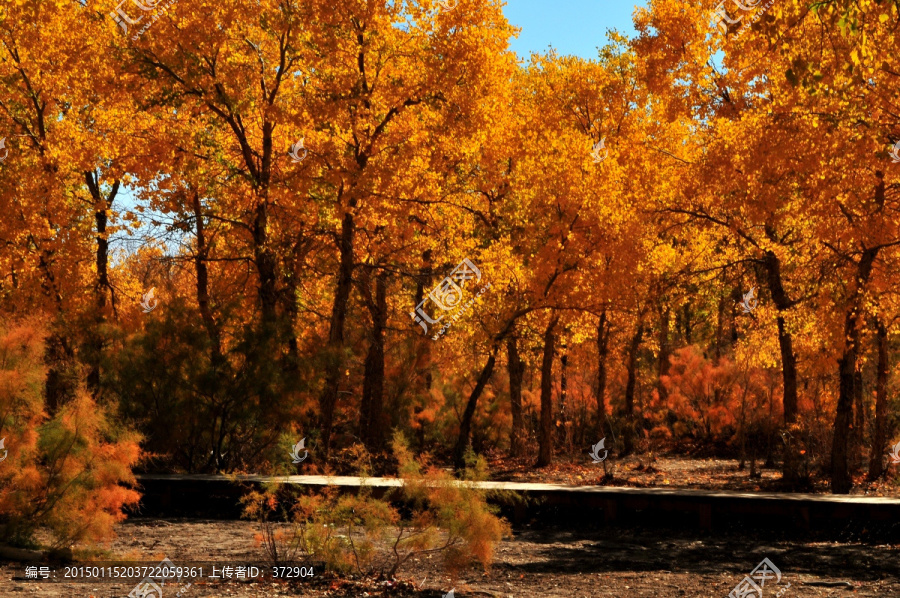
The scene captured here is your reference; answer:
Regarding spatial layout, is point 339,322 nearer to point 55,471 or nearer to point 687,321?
point 55,471

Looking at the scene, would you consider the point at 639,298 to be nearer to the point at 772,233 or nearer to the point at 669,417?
the point at 772,233

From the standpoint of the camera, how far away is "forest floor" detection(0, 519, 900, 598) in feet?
24.3

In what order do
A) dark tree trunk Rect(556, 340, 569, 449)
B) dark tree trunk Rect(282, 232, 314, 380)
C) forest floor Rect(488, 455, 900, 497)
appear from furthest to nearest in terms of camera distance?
dark tree trunk Rect(556, 340, 569, 449) → forest floor Rect(488, 455, 900, 497) → dark tree trunk Rect(282, 232, 314, 380)

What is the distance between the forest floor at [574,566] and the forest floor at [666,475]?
3596 mm

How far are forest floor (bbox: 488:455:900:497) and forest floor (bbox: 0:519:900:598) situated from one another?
11.8 feet

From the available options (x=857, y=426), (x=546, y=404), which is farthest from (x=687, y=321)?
(x=857, y=426)

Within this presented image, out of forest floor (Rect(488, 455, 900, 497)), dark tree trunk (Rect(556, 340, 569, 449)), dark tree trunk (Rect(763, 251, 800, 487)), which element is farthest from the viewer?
dark tree trunk (Rect(556, 340, 569, 449))

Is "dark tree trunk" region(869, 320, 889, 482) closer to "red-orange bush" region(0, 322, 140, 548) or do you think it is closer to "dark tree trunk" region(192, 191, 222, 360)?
"dark tree trunk" region(192, 191, 222, 360)

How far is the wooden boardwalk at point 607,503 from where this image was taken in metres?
10.9

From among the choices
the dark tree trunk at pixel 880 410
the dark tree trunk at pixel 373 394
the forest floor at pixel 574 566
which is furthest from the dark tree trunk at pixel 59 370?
the dark tree trunk at pixel 880 410

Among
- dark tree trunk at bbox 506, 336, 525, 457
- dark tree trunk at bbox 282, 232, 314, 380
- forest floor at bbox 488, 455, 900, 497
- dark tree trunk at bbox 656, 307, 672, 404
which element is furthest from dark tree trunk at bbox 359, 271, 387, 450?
dark tree trunk at bbox 656, 307, 672, 404

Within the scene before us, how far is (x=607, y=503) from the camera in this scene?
39.0 feet

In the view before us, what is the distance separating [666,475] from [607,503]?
6.03 meters

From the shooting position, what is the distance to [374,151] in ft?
49.3
